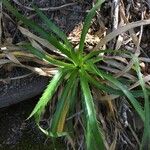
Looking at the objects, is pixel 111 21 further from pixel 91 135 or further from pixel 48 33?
pixel 91 135

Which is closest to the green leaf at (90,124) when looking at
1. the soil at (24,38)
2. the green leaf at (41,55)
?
the green leaf at (41,55)

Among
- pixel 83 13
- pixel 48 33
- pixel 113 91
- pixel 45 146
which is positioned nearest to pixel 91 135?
pixel 113 91

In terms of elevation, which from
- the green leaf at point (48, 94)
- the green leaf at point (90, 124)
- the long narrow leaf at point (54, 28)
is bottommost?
the green leaf at point (90, 124)

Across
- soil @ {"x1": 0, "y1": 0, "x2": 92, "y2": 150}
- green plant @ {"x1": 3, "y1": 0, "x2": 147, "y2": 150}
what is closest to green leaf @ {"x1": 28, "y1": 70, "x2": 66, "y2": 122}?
green plant @ {"x1": 3, "y1": 0, "x2": 147, "y2": 150}

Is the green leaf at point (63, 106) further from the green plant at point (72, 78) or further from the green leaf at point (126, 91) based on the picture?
the green leaf at point (126, 91)

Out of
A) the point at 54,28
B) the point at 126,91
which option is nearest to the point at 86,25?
the point at 54,28

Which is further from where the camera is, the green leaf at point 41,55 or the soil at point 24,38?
the soil at point 24,38

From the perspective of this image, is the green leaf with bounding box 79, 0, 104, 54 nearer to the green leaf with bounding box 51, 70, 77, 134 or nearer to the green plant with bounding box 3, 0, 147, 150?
the green plant with bounding box 3, 0, 147, 150
